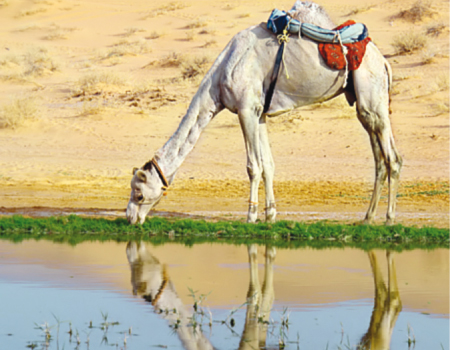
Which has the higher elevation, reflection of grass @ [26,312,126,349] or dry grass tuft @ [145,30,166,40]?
reflection of grass @ [26,312,126,349]

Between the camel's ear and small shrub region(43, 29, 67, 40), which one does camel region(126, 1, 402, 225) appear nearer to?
the camel's ear

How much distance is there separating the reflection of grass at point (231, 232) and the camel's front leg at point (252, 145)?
46 cm

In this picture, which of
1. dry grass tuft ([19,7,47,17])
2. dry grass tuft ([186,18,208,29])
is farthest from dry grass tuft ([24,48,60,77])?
dry grass tuft ([19,7,47,17])

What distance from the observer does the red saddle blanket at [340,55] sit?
31.8ft

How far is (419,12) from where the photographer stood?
134 feet

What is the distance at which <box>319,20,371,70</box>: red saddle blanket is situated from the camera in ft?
31.8

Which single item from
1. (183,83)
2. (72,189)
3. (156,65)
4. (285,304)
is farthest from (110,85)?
(285,304)

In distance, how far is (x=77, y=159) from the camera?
1852cm

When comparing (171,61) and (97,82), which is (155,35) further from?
(97,82)

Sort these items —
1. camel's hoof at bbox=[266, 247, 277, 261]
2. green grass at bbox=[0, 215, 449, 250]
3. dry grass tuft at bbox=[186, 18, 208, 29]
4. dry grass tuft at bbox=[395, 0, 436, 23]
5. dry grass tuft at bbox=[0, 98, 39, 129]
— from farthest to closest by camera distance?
dry grass tuft at bbox=[186, 18, 208, 29] → dry grass tuft at bbox=[395, 0, 436, 23] → dry grass tuft at bbox=[0, 98, 39, 129] → green grass at bbox=[0, 215, 449, 250] → camel's hoof at bbox=[266, 247, 277, 261]

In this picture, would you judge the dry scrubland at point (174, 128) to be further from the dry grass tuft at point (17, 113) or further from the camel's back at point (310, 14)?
the camel's back at point (310, 14)

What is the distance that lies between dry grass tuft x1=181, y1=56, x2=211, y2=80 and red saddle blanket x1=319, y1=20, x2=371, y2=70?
18.5m

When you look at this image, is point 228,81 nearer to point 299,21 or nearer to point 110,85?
point 299,21

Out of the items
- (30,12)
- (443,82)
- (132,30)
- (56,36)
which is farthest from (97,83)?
(30,12)
